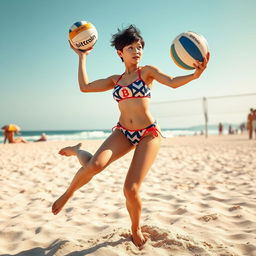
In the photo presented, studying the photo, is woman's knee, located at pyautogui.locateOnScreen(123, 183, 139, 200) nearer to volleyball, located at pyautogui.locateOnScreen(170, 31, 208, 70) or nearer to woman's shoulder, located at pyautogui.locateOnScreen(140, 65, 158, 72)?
woman's shoulder, located at pyautogui.locateOnScreen(140, 65, 158, 72)

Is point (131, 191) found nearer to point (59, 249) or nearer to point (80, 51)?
point (59, 249)

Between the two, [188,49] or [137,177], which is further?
[188,49]

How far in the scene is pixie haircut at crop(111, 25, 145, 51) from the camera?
2.70 meters

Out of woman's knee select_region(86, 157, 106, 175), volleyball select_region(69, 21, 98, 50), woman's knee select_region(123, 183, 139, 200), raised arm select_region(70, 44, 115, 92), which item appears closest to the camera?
woman's knee select_region(123, 183, 139, 200)

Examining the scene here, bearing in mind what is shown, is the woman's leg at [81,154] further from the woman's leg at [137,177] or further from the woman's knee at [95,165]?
the woman's leg at [137,177]

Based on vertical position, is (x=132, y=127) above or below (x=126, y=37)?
below

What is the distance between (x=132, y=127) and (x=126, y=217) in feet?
4.34

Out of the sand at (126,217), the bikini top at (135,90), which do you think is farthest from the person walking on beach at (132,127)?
the sand at (126,217)

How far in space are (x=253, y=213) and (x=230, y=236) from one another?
79cm

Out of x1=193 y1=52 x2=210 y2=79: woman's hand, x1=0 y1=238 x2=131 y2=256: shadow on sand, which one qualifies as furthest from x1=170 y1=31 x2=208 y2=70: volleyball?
x1=0 y1=238 x2=131 y2=256: shadow on sand

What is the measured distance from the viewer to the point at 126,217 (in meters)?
3.41

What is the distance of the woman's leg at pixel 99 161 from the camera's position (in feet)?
8.13

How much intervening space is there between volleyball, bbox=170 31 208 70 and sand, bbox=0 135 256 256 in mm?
1648

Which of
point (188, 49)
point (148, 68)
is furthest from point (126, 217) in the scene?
point (188, 49)
